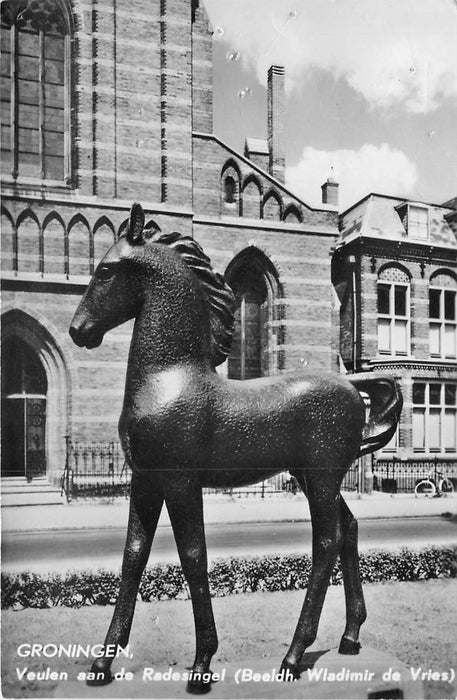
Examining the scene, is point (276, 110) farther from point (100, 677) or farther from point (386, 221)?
point (100, 677)

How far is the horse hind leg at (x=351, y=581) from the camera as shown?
3.81 m

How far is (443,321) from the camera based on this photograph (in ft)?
21.0

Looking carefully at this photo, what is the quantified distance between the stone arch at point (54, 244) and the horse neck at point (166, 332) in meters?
3.22

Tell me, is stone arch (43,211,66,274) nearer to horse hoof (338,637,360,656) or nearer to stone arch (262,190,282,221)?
stone arch (262,190,282,221)

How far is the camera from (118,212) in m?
6.68

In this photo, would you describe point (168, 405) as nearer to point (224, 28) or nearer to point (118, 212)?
point (224, 28)

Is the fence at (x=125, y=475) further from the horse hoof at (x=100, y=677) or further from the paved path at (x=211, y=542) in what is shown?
the horse hoof at (x=100, y=677)

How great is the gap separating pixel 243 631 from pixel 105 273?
296cm

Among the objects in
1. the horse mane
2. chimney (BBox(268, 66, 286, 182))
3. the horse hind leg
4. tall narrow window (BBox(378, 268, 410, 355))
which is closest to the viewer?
the horse mane

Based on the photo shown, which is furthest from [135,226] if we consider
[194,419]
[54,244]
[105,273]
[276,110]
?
[54,244]

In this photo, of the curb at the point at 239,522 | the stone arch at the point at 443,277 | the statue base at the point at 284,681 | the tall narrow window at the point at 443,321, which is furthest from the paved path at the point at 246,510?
the stone arch at the point at 443,277

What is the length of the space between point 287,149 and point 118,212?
199 centimetres

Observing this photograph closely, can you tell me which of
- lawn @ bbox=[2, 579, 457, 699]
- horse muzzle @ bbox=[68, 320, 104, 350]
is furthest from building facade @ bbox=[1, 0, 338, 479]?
horse muzzle @ bbox=[68, 320, 104, 350]

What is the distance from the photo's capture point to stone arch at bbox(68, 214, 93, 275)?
648 centimetres
